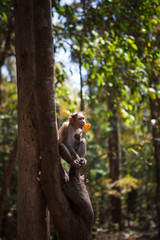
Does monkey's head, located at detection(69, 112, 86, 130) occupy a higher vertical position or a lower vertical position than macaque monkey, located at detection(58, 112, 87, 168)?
higher

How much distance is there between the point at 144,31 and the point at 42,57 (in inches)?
121

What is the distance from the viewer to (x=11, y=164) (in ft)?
22.3

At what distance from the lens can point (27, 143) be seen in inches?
117

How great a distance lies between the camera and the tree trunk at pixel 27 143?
2.84 m

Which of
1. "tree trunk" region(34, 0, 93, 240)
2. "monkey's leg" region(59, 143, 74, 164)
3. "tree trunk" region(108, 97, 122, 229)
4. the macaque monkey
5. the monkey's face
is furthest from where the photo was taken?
"tree trunk" region(108, 97, 122, 229)

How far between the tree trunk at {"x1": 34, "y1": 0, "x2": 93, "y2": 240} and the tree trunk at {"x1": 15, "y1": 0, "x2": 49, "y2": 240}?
16 centimetres

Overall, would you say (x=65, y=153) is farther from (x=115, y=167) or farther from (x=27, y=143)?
(x=115, y=167)

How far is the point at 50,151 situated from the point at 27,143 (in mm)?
361

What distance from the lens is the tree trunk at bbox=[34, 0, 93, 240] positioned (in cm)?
276

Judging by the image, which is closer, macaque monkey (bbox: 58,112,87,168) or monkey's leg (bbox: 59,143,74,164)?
monkey's leg (bbox: 59,143,74,164)

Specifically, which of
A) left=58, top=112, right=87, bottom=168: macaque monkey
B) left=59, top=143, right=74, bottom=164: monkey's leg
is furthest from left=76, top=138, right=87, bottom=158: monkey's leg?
left=59, top=143, right=74, bottom=164: monkey's leg

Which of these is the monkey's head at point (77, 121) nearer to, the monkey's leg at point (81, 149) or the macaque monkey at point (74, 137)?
the macaque monkey at point (74, 137)

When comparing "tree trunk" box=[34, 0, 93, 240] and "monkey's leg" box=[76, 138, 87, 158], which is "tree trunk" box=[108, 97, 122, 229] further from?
"tree trunk" box=[34, 0, 93, 240]

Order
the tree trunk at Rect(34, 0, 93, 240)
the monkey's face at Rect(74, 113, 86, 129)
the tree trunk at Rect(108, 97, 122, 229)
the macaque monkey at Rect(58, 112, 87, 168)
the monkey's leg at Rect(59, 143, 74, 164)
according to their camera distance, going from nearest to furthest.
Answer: the tree trunk at Rect(34, 0, 93, 240), the monkey's leg at Rect(59, 143, 74, 164), the macaque monkey at Rect(58, 112, 87, 168), the monkey's face at Rect(74, 113, 86, 129), the tree trunk at Rect(108, 97, 122, 229)
